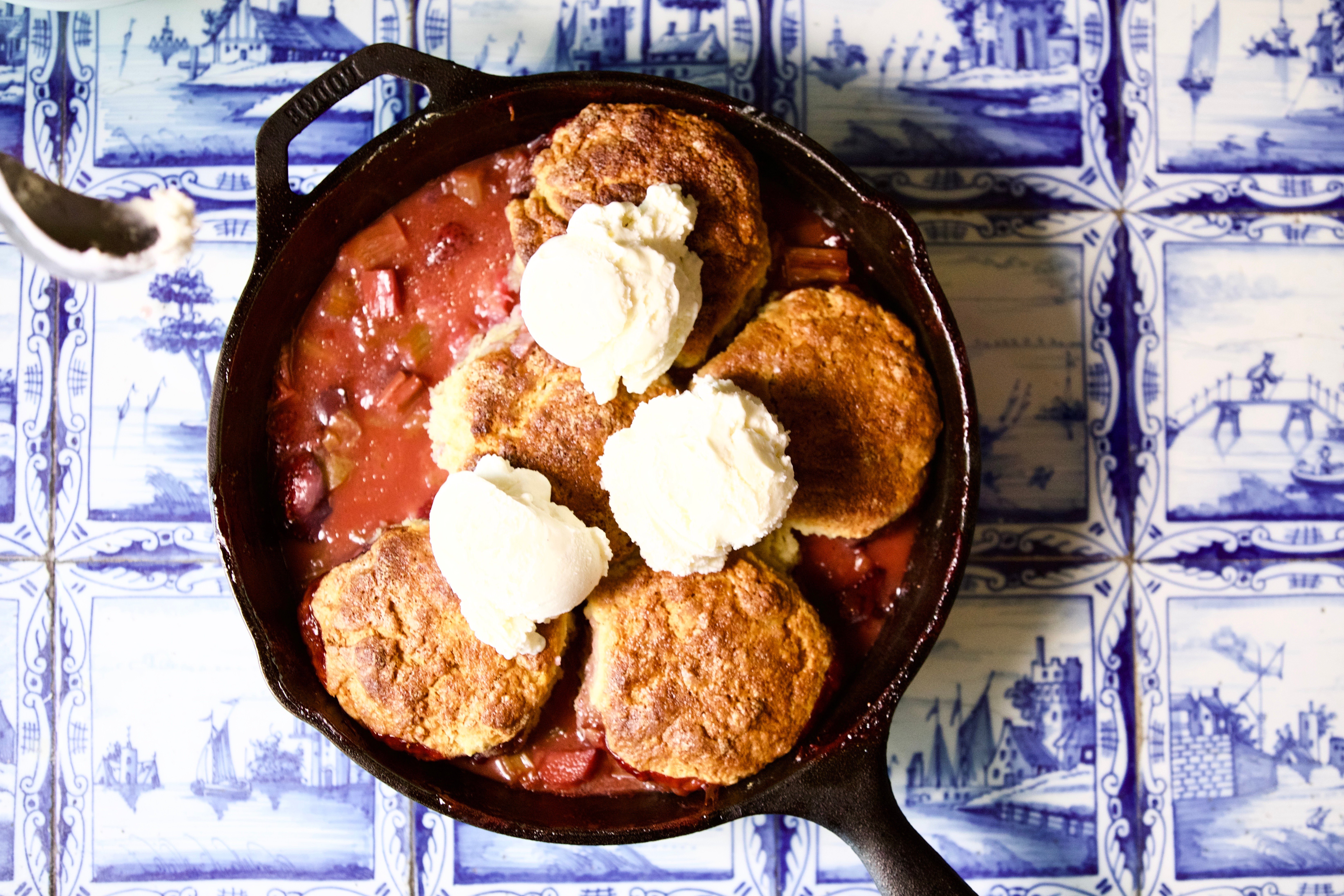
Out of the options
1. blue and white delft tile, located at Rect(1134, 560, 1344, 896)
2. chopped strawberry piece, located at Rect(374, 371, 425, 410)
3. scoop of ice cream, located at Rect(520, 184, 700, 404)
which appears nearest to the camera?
scoop of ice cream, located at Rect(520, 184, 700, 404)

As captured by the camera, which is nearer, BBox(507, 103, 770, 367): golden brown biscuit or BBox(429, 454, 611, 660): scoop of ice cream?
BBox(429, 454, 611, 660): scoop of ice cream

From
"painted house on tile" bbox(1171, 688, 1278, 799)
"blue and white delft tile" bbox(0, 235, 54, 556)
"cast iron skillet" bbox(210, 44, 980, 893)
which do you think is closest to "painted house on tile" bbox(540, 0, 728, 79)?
"cast iron skillet" bbox(210, 44, 980, 893)

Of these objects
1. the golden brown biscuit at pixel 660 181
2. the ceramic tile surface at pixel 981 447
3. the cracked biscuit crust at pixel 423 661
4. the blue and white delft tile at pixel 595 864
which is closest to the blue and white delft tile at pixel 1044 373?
the ceramic tile surface at pixel 981 447

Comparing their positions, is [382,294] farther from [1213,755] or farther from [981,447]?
[1213,755]

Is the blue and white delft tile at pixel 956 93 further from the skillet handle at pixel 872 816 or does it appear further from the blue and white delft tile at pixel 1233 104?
the skillet handle at pixel 872 816

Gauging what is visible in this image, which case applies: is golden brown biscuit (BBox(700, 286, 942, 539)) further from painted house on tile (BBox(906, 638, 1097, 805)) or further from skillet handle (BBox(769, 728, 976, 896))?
painted house on tile (BBox(906, 638, 1097, 805))

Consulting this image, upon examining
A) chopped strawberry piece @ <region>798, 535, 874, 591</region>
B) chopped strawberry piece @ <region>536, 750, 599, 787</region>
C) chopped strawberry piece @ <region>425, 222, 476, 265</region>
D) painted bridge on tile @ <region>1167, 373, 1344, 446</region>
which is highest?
chopped strawberry piece @ <region>425, 222, 476, 265</region>

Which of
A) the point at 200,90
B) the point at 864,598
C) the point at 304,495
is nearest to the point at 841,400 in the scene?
the point at 864,598
